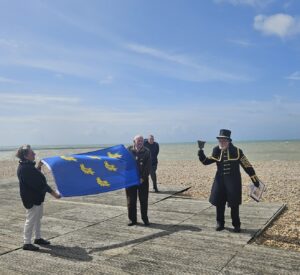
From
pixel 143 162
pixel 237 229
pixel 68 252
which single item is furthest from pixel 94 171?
pixel 237 229

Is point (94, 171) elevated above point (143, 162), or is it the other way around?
point (143, 162)

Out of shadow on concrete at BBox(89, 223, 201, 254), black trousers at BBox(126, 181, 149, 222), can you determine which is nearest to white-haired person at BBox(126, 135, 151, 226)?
black trousers at BBox(126, 181, 149, 222)

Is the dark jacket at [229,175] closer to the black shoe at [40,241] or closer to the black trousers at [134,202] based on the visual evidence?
the black trousers at [134,202]

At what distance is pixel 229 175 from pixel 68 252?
3445 millimetres

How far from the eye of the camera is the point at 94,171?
8055mm

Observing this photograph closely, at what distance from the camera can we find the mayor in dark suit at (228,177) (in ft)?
25.0

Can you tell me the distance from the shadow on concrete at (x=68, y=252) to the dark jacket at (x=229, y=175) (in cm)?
293

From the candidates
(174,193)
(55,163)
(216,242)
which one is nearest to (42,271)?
(55,163)

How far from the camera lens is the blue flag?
7512 mm

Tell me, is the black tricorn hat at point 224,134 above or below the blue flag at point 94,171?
above

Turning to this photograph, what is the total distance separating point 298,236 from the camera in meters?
7.41

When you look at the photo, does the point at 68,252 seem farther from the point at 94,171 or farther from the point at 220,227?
the point at 220,227

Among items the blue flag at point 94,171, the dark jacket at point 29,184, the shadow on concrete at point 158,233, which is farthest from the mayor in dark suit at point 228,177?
the dark jacket at point 29,184

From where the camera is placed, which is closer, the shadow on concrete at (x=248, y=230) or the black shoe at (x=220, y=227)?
the shadow on concrete at (x=248, y=230)
